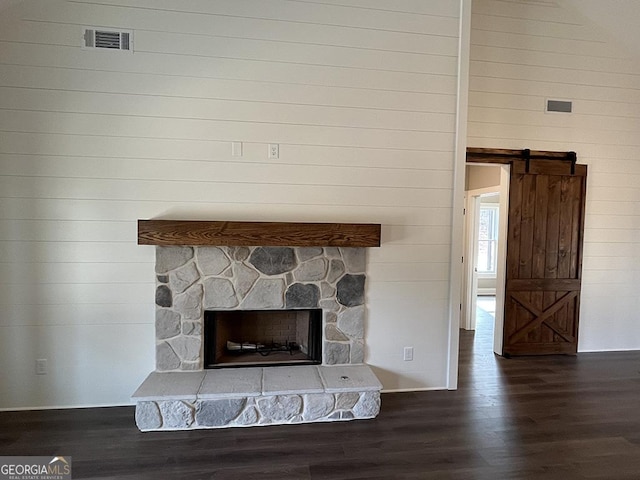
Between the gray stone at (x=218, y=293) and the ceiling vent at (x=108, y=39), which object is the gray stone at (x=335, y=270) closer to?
the gray stone at (x=218, y=293)

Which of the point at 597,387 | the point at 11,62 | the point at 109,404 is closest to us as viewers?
the point at 11,62

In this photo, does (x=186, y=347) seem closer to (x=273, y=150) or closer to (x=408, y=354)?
(x=273, y=150)

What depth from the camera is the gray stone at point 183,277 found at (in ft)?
9.82

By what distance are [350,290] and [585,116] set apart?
3541 millimetres

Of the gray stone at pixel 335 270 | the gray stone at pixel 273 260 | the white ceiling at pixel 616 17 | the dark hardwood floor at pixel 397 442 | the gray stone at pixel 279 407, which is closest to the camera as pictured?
the dark hardwood floor at pixel 397 442

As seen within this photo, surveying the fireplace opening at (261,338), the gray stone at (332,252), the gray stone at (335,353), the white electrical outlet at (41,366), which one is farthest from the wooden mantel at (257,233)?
the white electrical outlet at (41,366)

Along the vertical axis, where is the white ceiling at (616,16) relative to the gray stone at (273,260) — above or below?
above

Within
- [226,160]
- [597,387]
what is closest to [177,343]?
[226,160]

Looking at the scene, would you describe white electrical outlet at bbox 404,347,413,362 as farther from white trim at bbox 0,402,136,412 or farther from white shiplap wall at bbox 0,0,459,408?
white trim at bbox 0,402,136,412

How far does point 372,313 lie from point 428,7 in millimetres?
2685

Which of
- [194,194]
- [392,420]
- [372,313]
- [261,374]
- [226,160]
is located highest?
[226,160]

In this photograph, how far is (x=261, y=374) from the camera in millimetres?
3004

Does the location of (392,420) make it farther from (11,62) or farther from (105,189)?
(11,62)

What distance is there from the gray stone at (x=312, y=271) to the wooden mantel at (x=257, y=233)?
22 centimetres
